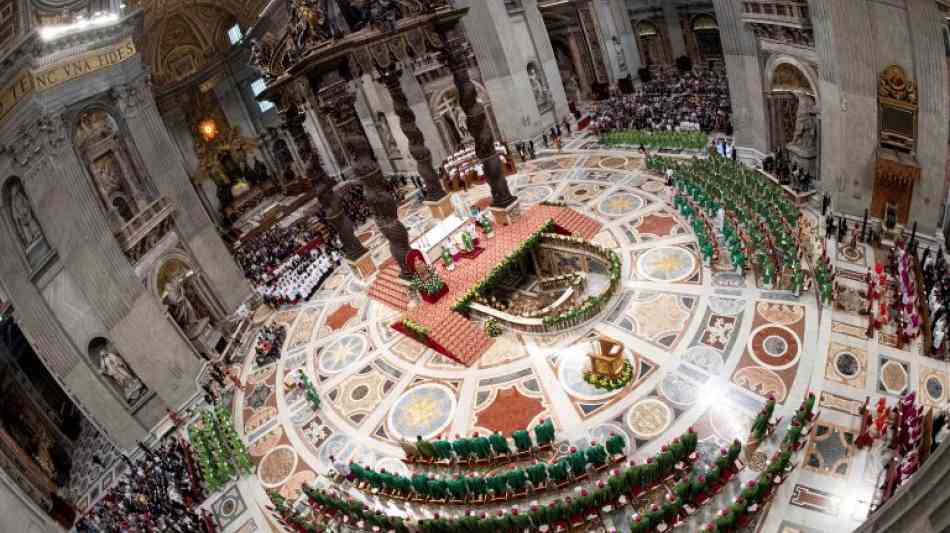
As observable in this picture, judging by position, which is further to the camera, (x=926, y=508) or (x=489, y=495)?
(x=489, y=495)

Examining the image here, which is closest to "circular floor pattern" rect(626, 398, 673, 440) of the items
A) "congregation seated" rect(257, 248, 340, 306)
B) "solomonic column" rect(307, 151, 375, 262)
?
"solomonic column" rect(307, 151, 375, 262)

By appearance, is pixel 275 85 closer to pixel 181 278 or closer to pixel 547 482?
pixel 181 278

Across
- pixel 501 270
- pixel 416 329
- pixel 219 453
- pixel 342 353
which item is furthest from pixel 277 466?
pixel 501 270

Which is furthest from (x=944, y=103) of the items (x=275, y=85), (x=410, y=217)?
(x=410, y=217)

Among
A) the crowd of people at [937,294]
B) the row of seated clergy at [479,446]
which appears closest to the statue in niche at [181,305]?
the row of seated clergy at [479,446]

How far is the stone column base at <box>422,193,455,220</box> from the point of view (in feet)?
77.0

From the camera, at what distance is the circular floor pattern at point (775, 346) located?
43.0 feet

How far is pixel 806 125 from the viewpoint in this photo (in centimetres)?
1908

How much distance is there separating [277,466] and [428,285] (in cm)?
757

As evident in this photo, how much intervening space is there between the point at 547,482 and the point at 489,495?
1.40 m

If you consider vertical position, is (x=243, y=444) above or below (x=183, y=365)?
below

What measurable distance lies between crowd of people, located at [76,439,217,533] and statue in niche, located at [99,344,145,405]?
7.60 ft

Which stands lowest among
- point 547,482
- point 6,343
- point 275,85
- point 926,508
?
point 547,482

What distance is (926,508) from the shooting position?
479 cm
